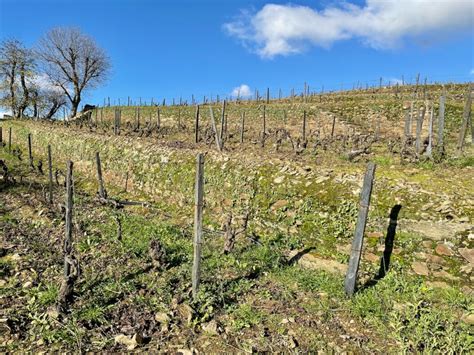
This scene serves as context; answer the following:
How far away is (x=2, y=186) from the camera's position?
1214 centimetres

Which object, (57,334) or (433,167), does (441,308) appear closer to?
(57,334)

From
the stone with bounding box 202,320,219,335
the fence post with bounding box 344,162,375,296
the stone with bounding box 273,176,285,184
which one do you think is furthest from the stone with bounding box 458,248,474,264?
the stone with bounding box 202,320,219,335

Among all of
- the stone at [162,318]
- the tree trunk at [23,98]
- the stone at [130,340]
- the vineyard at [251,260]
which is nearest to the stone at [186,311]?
the vineyard at [251,260]

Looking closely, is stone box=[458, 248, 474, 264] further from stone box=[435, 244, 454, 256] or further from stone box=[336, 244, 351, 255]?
stone box=[336, 244, 351, 255]

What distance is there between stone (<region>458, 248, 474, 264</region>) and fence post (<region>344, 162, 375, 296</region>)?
2226 millimetres

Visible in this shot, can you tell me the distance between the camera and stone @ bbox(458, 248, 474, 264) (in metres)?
5.94

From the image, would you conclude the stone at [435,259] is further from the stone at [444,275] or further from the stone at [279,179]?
the stone at [279,179]

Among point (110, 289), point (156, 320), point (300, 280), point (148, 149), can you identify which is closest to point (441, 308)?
point (300, 280)

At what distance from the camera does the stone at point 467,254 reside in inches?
234

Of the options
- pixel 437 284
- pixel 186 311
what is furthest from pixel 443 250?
pixel 186 311

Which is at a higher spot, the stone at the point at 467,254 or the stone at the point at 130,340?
the stone at the point at 467,254

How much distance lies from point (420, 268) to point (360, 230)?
1.68 meters

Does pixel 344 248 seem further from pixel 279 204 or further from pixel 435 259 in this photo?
pixel 279 204

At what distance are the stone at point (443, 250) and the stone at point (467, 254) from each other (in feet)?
0.56
